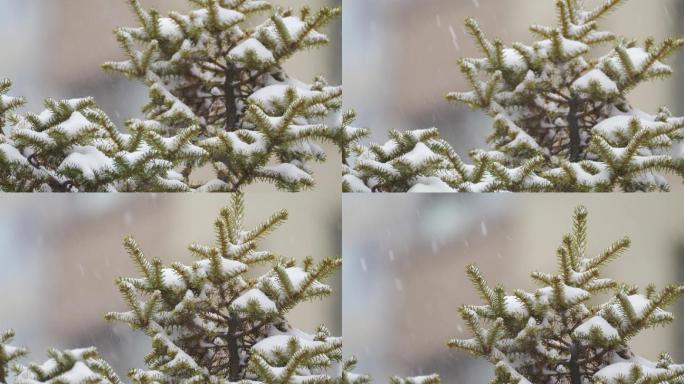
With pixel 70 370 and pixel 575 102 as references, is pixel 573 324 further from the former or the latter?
pixel 70 370

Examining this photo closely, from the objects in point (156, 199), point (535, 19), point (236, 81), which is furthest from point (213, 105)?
point (535, 19)

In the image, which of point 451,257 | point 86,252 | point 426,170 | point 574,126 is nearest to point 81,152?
point 86,252

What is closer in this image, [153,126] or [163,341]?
[163,341]

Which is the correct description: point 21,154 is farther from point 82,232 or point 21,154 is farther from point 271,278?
point 271,278

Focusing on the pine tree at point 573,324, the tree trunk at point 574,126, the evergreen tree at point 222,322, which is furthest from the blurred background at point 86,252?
the tree trunk at point 574,126

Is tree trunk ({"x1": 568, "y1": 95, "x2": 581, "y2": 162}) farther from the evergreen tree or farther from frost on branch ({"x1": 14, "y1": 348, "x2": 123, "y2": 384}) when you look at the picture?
frost on branch ({"x1": 14, "y1": 348, "x2": 123, "y2": 384})

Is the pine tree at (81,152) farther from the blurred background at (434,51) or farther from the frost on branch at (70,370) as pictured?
the blurred background at (434,51)
